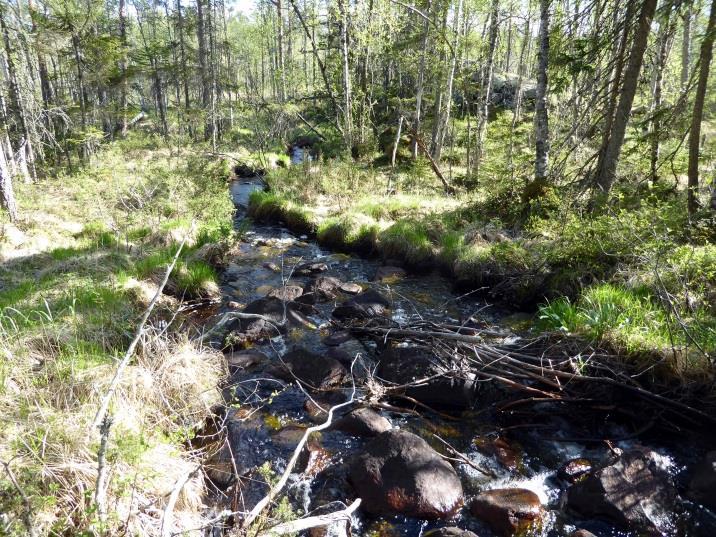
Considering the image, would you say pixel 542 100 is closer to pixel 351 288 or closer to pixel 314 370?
pixel 351 288

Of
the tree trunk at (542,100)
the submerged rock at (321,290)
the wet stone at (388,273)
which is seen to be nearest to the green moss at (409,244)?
the wet stone at (388,273)

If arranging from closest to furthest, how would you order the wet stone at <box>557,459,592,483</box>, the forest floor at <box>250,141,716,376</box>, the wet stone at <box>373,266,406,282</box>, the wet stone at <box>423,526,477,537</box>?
the wet stone at <box>423,526,477,537</box>, the wet stone at <box>557,459,592,483</box>, the forest floor at <box>250,141,716,376</box>, the wet stone at <box>373,266,406,282</box>

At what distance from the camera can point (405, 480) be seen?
12.2ft

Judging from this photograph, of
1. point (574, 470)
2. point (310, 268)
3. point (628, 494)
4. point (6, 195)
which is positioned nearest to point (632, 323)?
point (574, 470)

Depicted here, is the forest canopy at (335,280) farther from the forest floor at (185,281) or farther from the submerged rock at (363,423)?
the submerged rock at (363,423)

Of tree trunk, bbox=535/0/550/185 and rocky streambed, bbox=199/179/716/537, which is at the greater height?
tree trunk, bbox=535/0/550/185

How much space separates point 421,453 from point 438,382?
1.33m

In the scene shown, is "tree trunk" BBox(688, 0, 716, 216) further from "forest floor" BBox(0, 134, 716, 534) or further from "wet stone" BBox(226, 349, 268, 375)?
"wet stone" BBox(226, 349, 268, 375)

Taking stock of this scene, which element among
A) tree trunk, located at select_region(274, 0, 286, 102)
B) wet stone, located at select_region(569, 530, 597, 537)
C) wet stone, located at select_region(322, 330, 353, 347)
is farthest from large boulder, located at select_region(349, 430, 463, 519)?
tree trunk, located at select_region(274, 0, 286, 102)

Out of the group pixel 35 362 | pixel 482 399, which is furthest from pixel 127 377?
pixel 482 399

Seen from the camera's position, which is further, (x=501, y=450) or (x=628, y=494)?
(x=501, y=450)

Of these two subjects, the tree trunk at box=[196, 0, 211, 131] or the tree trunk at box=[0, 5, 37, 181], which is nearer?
the tree trunk at box=[0, 5, 37, 181]

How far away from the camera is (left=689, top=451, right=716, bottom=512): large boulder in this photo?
142 inches

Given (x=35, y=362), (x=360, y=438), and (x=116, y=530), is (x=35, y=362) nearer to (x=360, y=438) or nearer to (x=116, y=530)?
(x=116, y=530)
